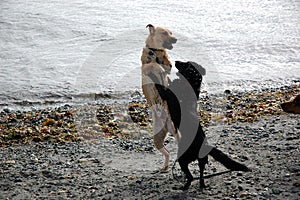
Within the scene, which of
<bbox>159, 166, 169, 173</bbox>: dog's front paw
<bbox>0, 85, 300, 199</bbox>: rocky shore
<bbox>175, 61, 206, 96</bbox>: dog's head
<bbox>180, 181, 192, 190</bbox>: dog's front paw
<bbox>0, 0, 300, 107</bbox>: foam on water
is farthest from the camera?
<bbox>0, 0, 300, 107</bbox>: foam on water

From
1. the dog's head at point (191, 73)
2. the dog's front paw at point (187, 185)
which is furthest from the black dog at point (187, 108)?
the dog's front paw at point (187, 185)

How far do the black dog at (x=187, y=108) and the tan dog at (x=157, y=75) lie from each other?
1.60 feet

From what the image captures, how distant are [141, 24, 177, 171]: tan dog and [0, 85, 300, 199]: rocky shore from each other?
2.48 ft

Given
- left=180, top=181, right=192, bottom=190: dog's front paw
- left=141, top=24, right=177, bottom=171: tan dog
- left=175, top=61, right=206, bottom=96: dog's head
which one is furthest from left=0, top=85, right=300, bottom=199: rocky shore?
left=175, top=61, right=206, bottom=96: dog's head

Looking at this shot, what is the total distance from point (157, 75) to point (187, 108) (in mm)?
793

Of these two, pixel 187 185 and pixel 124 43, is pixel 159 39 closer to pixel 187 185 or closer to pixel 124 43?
pixel 187 185

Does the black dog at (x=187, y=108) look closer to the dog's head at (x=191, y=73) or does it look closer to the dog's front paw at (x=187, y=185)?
the dog's head at (x=191, y=73)

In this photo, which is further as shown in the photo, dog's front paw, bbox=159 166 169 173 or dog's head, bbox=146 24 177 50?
dog's front paw, bbox=159 166 169 173

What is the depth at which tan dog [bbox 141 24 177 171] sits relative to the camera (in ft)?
22.1

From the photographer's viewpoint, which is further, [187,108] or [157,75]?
[157,75]

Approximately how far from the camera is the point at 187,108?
6156 millimetres

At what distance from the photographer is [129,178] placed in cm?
722

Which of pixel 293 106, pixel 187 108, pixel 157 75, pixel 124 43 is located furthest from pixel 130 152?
pixel 124 43

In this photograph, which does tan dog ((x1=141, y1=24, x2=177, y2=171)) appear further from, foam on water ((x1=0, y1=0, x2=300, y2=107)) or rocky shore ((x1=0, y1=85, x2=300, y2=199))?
foam on water ((x1=0, y1=0, x2=300, y2=107))
